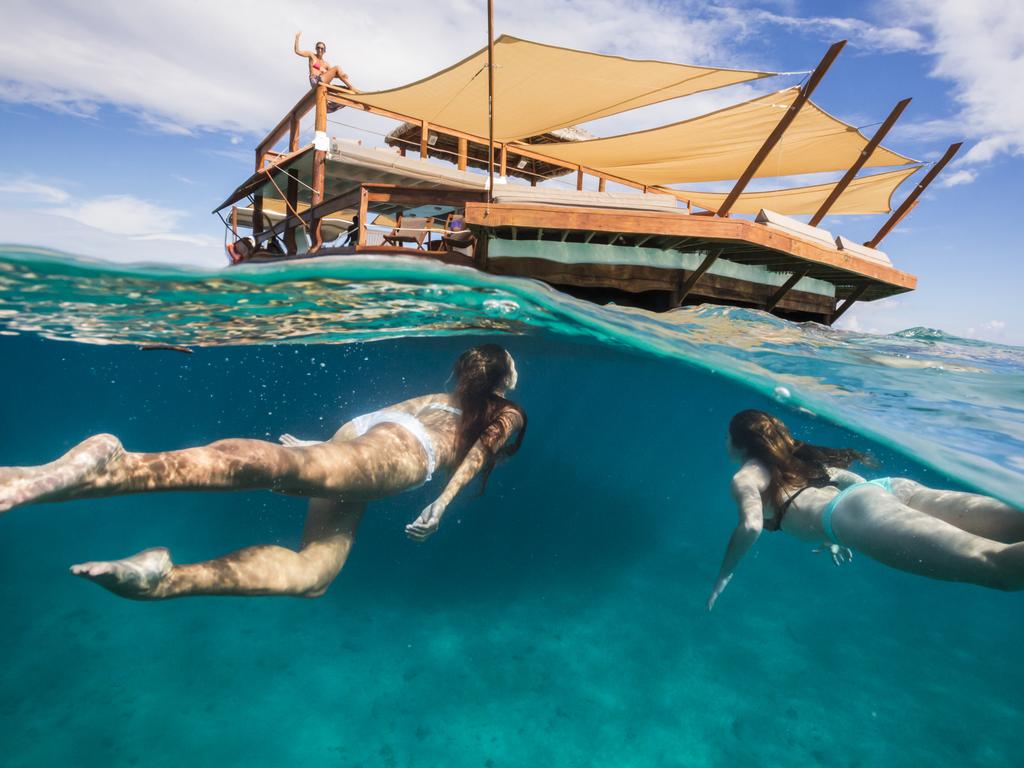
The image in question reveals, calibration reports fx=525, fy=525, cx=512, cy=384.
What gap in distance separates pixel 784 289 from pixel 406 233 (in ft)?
26.0

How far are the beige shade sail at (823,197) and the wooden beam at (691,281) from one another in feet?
31.7

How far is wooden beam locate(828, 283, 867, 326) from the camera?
34.9 ft

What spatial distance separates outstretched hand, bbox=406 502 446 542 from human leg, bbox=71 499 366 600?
1.13 m

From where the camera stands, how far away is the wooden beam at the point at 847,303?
10.6m

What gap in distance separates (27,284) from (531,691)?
29.6 ft

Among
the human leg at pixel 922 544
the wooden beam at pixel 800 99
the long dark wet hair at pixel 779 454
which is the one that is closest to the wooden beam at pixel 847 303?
the wooden beam at pixel 800 99

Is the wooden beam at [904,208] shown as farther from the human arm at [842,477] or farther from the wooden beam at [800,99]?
the human arm at [842,477]

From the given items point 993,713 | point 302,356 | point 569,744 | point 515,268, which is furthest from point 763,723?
point 302,356

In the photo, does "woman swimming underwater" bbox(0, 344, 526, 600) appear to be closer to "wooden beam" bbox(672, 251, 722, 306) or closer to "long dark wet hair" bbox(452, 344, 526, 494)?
"long dark wet hair" bbox(452, 344, 526, 494)

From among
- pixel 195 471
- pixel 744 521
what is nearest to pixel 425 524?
pixel 195 471

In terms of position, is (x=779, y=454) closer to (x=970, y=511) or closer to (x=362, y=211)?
(x=970, y=511)

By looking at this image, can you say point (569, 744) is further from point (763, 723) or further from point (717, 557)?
point (717, 557)

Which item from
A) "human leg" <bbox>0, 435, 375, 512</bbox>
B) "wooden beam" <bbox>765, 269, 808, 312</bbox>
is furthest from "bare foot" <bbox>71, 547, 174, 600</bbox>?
"wooden beam" <bbox>765, 269, 808, 312</bbox>

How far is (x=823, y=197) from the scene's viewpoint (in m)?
17.8
